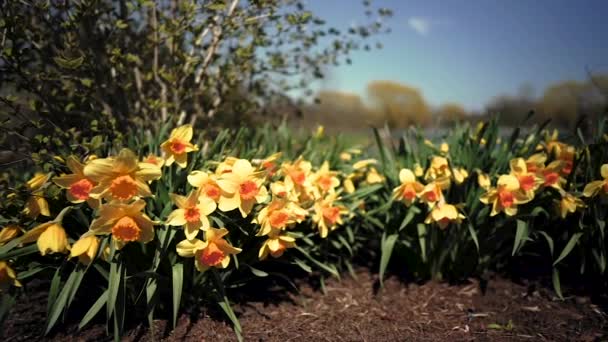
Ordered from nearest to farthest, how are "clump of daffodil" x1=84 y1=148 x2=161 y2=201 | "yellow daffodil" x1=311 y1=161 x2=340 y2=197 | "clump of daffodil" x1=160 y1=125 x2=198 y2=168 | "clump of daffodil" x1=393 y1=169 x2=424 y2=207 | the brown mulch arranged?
"clump of daffodil" x1=84 y1=148 x2=161 y2=201, "clump of daffodil" x1=160 y1=125 x2=198 y2=168, the brown mulch, "clump of daffodil" x1=393 y1=169 x2=424 y2=207, "yellow daffodil" x1=311 y1=161 x2=340 y2=197

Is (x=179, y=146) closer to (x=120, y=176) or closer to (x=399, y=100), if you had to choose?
(x=120, y=176)

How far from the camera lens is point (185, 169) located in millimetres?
1805

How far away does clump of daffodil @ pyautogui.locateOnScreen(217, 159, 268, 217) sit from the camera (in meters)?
1.64

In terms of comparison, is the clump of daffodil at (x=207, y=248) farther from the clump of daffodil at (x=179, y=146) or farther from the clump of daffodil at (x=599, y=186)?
the clump of daffodil at (x=599, y=186)

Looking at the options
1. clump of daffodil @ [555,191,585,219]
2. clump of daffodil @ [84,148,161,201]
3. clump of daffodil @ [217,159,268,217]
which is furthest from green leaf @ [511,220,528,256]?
clump of daffodil @ [84,148,161,201]

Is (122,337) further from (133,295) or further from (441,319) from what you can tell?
(441,319)

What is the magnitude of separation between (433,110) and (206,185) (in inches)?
602

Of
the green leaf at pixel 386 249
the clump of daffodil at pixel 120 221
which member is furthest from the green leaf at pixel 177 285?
the green leaf at pixel 386 249

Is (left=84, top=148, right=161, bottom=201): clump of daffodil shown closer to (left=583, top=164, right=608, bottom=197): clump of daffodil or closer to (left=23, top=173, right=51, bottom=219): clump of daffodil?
(left=23, top=173, right=51, bottom=219): clump of daffodil

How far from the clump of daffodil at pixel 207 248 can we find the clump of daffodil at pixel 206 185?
14cm

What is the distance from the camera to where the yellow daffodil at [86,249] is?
4.81ft

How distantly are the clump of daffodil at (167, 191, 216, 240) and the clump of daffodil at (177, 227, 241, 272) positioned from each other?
0.10 feet

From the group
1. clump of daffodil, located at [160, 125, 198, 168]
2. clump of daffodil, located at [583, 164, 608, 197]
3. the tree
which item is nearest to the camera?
clump of daffodil, located at [160, 125, 198, 168]

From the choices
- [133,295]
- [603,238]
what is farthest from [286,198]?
[603,238]
